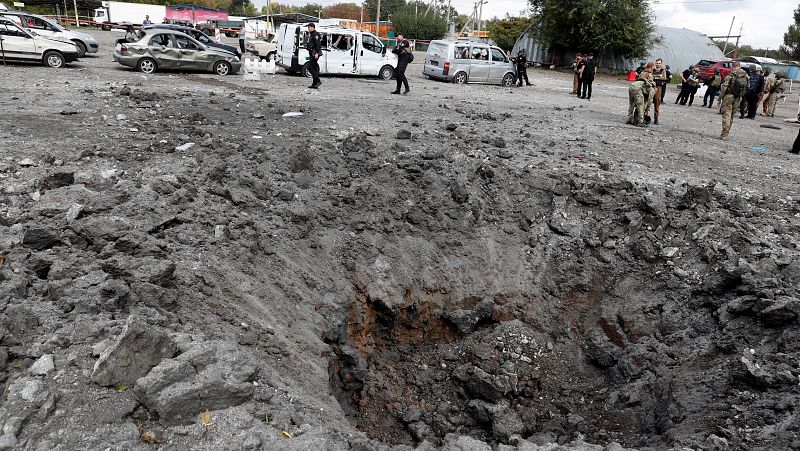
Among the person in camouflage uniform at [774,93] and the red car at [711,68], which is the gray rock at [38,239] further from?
the red car at [711,68]

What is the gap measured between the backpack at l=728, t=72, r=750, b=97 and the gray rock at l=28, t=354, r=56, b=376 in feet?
39.4

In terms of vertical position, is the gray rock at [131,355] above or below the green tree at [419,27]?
below

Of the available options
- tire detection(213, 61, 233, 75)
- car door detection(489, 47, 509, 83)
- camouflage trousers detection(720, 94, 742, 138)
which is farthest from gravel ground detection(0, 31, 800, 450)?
car door detection(489, 47, 509, 83)

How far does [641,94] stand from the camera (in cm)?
1143

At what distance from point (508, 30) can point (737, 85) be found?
100 feet

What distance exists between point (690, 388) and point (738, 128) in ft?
35.7

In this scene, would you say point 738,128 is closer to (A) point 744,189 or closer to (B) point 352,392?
(A) point 744,189

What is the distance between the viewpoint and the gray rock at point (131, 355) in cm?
295

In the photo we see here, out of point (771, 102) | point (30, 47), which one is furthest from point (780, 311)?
point (30, 47)

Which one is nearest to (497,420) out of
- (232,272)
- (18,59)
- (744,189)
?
(232,272)

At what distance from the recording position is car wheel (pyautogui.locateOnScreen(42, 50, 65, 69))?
1475 centimetres

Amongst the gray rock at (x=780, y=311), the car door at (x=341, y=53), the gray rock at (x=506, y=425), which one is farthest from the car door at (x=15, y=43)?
the gray rock at (x=780, y=311)

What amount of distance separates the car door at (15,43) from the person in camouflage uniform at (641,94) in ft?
51.3

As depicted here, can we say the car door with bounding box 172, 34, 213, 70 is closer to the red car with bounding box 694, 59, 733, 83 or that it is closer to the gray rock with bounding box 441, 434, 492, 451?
the gray rock with bounding box 441, 434, 492, 451
